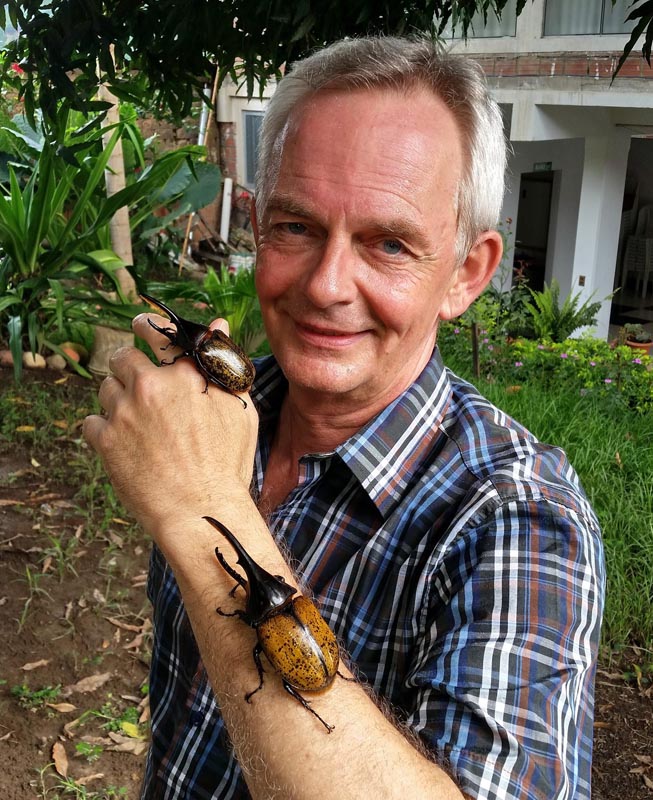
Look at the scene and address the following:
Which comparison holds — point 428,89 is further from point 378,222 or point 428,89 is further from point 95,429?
point 95,429

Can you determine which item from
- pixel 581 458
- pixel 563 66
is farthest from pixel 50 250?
pixel 563 66

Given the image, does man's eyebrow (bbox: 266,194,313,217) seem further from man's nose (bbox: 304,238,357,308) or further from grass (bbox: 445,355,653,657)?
grass (bbox: 445,355,653,657)

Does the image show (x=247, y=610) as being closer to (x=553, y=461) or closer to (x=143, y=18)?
(x=553, y=461)

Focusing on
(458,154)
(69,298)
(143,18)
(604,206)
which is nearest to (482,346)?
(69,298)

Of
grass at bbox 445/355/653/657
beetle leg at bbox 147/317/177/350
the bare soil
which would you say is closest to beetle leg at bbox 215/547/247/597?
beetle leg at bbox 147/317/177/350

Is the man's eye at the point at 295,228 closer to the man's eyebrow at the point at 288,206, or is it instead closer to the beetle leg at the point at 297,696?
the man's eyebrow at the point at 288,206

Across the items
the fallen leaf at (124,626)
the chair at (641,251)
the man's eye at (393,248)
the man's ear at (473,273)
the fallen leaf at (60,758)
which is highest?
the man's eye at (393,248)

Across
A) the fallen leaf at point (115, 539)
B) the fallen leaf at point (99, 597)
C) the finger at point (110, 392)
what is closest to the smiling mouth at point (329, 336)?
the finger at point (110, 392)
